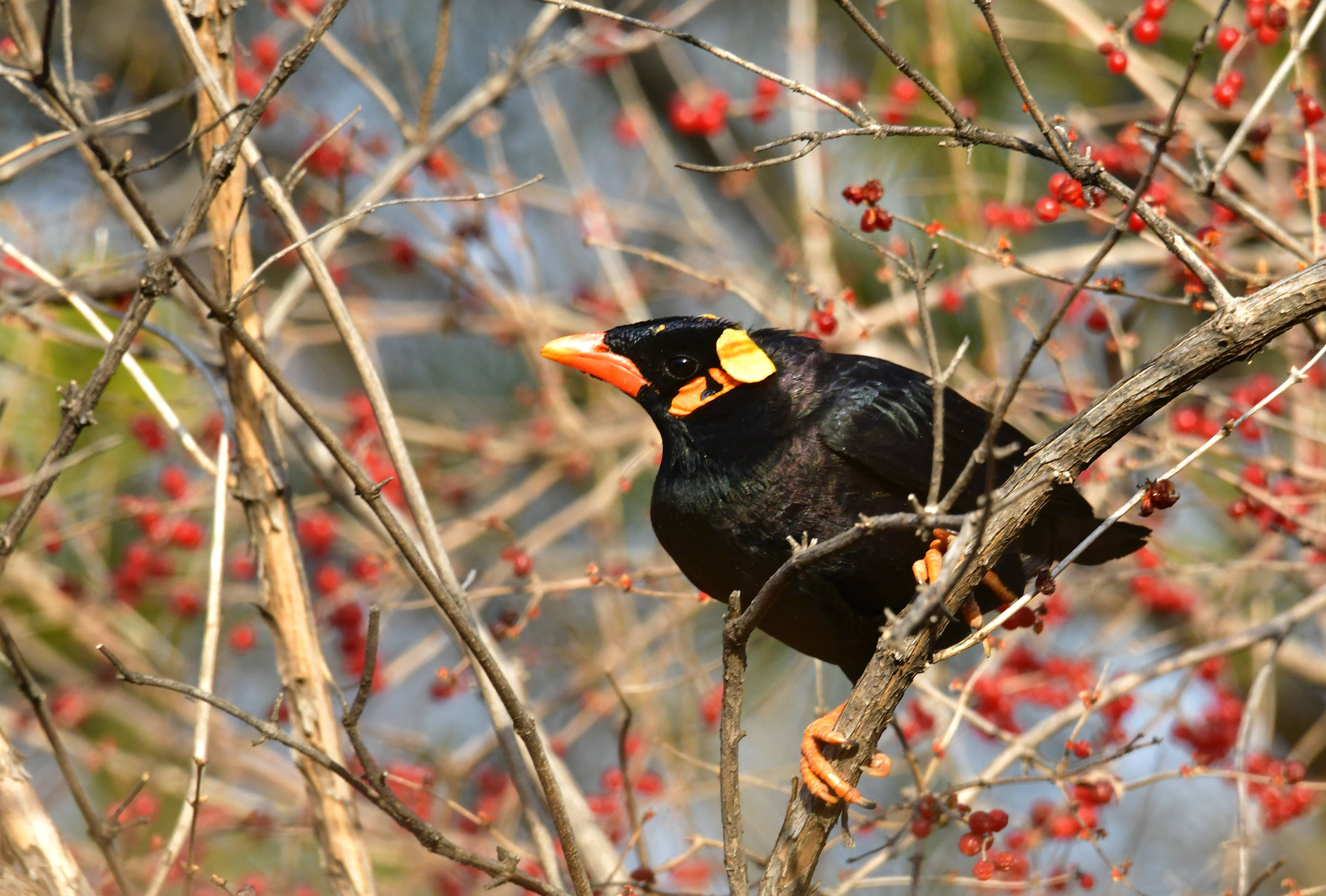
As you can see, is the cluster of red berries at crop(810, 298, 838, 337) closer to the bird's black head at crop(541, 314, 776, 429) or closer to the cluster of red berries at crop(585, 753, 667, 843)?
the bird's black head at crop(541, 314, 776, 429)

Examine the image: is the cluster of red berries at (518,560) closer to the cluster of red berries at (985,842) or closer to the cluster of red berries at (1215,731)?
the cluster of red berries at (985,842)

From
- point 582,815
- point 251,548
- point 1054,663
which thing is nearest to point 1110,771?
point 1054,663

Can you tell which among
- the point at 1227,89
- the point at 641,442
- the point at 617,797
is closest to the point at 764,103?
the point at 641,442

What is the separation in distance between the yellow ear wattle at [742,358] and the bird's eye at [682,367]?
66mm

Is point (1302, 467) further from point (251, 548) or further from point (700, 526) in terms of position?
point (251, 548)

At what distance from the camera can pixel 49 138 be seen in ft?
7.75

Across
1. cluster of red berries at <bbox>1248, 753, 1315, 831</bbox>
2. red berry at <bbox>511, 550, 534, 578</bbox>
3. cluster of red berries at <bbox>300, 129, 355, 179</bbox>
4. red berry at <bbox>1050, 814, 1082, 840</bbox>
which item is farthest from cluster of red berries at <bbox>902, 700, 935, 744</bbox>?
cluster of red berries at <bbox>300, 129, 355, 179</bbox>

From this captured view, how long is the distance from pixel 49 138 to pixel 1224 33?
2.81 meters

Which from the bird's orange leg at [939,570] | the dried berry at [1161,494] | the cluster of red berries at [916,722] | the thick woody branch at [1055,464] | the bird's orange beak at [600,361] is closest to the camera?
the thick woody branch at [1055,464]

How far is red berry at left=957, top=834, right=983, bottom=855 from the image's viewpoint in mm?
2650

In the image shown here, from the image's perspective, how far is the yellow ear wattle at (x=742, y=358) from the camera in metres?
2.90

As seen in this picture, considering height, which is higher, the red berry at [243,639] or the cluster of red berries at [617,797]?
the red berry at [243,639]

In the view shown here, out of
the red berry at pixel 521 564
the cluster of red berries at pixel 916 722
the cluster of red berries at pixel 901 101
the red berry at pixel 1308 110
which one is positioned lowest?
the cluster of red berries at pixel 916 722

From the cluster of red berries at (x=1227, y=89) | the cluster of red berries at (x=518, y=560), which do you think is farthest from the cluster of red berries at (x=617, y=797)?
the cluster of red berries at (x=1227, y=89)
